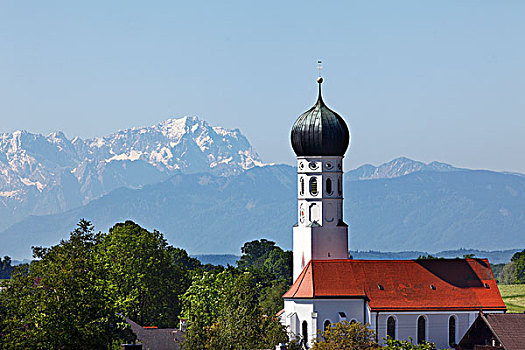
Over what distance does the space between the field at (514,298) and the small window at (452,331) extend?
2795cm

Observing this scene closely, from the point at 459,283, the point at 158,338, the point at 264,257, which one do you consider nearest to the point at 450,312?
the point at 459,283

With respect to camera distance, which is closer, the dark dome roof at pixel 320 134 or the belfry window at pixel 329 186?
the belfry window at pixel 329 186

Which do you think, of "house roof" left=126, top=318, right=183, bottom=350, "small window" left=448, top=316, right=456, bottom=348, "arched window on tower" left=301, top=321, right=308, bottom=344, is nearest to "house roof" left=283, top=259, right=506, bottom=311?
"small window" left=448, top=316, right=456, bottom=348

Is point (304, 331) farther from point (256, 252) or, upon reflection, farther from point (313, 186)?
point (256, 252)

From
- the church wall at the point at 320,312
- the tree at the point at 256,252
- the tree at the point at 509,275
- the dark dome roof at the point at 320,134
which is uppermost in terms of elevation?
the tree at the point at 256,252

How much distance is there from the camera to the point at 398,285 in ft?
274

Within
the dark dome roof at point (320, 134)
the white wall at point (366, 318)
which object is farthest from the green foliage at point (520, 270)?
the white wall at point (366, 318)

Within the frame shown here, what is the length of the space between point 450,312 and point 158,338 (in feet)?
71.7

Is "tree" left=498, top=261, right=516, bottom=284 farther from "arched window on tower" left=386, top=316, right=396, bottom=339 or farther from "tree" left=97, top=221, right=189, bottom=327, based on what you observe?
"arched window on tower" left=386, top=316, right=396, bottom=339

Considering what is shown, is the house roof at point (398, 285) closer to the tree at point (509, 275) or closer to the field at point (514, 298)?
the field at point (514, 298)

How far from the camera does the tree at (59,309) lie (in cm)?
6444

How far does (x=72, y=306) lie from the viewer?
216ft

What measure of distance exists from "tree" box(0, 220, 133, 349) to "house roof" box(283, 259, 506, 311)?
1693cm

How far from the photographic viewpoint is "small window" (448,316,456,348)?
8306cm
